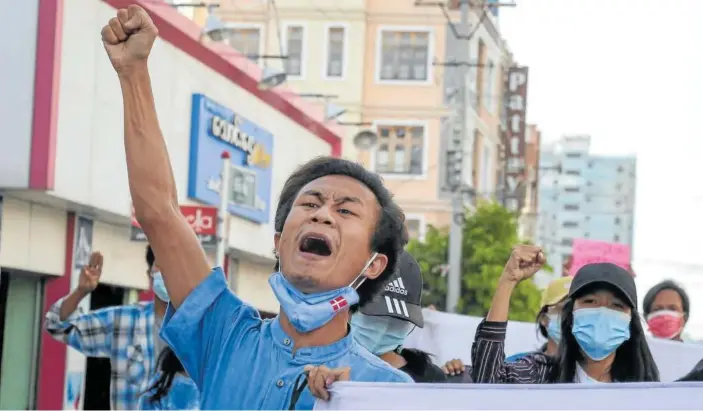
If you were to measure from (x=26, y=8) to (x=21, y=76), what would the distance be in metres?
0.72

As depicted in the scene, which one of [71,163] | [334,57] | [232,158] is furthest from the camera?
[334,57]

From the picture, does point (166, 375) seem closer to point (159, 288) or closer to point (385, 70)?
point (159, 288)

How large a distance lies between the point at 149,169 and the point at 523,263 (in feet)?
7.46

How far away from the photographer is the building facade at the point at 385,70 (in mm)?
44062

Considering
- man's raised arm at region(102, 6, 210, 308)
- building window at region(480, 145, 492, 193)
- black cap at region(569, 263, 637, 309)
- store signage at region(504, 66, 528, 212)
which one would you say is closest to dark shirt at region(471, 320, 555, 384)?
black cap at region(569, 263, 637, 309)

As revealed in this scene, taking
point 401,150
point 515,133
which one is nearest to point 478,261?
point 401,150

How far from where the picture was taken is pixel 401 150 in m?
44.5

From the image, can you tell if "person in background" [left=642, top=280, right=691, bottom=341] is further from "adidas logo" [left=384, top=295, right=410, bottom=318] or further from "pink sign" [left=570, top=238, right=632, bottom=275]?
"pink sign" [left=570, top=238, right=632, bottom=275]

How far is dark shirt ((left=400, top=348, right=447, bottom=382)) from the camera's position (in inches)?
237

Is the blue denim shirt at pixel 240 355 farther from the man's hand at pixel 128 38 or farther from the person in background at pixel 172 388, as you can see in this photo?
the person in background at pixel 172 388

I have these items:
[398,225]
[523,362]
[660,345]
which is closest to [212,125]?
[660,345]

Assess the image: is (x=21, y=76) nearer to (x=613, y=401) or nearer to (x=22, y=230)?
(x=22, y=230)

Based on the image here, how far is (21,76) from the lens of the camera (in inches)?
626

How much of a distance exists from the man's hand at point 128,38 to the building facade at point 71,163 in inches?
489
